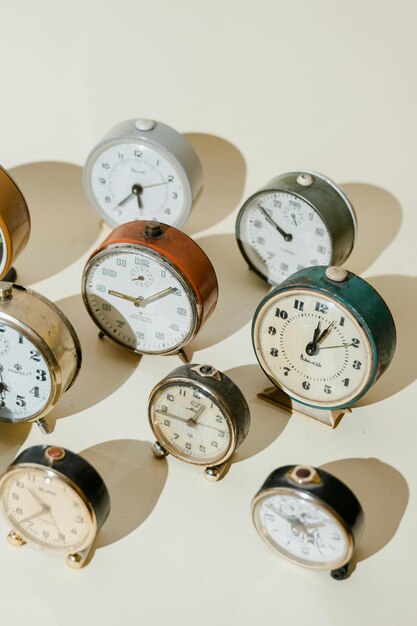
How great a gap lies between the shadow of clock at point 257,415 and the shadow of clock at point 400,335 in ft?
1.28

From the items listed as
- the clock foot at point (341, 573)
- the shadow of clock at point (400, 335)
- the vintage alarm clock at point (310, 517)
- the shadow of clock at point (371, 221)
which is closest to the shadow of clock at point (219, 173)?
the shadow of clock at point (371, 221)

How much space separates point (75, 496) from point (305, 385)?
116 centimetres

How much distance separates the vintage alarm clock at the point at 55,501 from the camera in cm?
337

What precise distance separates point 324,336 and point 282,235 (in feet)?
2.98

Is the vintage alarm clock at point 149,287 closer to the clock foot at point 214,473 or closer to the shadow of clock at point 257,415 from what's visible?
the shadow of clock at point 257,415

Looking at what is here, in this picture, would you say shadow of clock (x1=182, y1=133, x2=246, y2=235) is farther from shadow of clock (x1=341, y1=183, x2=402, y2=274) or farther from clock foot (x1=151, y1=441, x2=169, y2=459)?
clock foot (x1=151, y1=441, x2=169, y2=459)

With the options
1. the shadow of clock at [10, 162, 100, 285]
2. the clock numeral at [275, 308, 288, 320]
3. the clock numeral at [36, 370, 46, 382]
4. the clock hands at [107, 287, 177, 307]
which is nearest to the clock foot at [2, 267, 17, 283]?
the shadow of clock at [10, 162, 100, 285]

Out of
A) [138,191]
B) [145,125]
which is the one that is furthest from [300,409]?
[145,125]

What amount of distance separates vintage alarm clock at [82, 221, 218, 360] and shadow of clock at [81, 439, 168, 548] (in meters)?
0.54

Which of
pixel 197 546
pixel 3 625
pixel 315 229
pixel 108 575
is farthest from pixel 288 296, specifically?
pixel 3 625

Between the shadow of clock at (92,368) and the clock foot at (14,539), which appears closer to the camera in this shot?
the clock foot at (14,539)

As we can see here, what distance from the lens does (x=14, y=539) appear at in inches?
142

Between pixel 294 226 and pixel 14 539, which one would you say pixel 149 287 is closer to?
pixel 294 226

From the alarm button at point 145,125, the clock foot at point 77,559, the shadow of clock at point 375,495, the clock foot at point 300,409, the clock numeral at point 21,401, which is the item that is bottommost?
the clock foot at point 77,559
